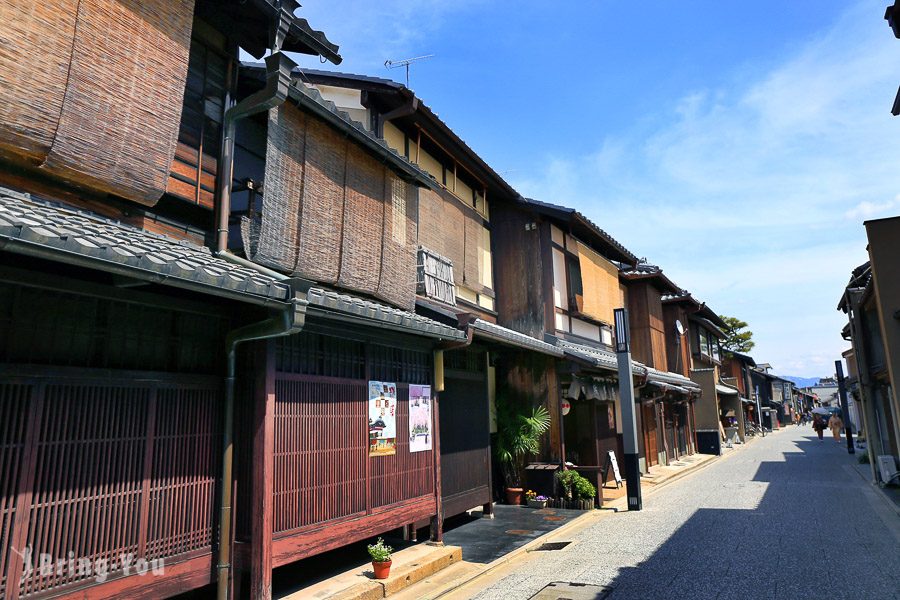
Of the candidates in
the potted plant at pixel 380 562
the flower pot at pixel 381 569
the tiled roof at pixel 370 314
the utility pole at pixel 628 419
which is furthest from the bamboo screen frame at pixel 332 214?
the utility pole at pixel 628 419

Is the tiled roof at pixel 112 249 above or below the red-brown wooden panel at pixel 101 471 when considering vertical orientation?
above

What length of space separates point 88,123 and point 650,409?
850 inches

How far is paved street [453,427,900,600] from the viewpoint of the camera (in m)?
7.37

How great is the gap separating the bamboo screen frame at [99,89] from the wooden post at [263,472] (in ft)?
7.63

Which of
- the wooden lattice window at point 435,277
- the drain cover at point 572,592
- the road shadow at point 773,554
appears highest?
the wooden lattice window at point 435,277

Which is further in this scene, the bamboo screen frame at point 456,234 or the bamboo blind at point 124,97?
the bamboo screen frame at point 456,234

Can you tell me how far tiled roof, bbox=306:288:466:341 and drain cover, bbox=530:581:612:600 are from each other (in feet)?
13.0

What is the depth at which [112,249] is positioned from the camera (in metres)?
4.34

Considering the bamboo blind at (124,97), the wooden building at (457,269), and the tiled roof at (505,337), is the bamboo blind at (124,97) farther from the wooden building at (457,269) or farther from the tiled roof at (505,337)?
the tiled roof at (505,337)

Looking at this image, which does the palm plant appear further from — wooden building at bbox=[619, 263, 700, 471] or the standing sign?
wooden building at bbox=[619, 263, 700, 471]

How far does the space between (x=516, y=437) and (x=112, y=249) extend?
1120cm

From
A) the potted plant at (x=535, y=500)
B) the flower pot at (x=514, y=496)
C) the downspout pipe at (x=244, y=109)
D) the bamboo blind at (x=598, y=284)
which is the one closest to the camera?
the downspout pipe at (x=244, y=109)

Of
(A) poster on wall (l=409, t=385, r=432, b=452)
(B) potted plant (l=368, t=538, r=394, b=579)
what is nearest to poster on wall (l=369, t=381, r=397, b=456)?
(A) poster on wall (l=409, t=385, r=432, b=452)

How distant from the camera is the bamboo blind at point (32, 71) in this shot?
16.6 feet
